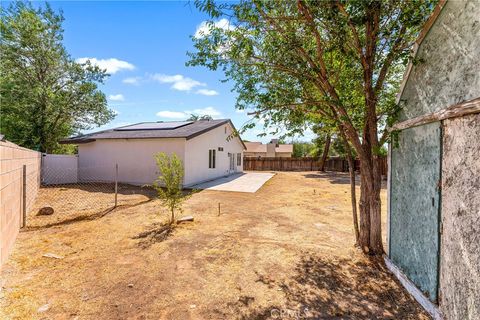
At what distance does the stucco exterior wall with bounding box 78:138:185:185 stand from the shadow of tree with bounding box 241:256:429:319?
1068 centimetres

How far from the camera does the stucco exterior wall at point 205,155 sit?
14.4m

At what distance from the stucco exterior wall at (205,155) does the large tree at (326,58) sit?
279 inches

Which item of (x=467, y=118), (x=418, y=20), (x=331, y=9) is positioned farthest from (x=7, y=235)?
(x=418, y=20)

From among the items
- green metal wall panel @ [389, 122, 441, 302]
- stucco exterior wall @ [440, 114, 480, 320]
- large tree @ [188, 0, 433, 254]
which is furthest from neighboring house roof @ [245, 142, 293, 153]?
stucco exterior wall @ [440, 114, 480, 320]

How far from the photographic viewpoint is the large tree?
402 cm

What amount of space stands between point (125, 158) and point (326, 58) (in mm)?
13595

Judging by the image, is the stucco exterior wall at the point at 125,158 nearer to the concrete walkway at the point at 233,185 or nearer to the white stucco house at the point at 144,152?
the white stucco house at the point at 144,152

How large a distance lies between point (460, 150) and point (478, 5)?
158 cm

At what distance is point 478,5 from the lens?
2584 millimetres

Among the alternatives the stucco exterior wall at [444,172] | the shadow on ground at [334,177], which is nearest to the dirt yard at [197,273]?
the stucco exterior wall at [444,172]

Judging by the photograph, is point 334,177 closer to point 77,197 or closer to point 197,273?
point 77,197

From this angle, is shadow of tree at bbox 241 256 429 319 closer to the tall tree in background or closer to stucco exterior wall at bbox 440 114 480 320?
stucco exterior wall at bbox 440 114 480 320

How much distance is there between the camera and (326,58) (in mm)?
5414

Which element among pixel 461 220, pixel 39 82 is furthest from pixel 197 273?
pixel 39 82
